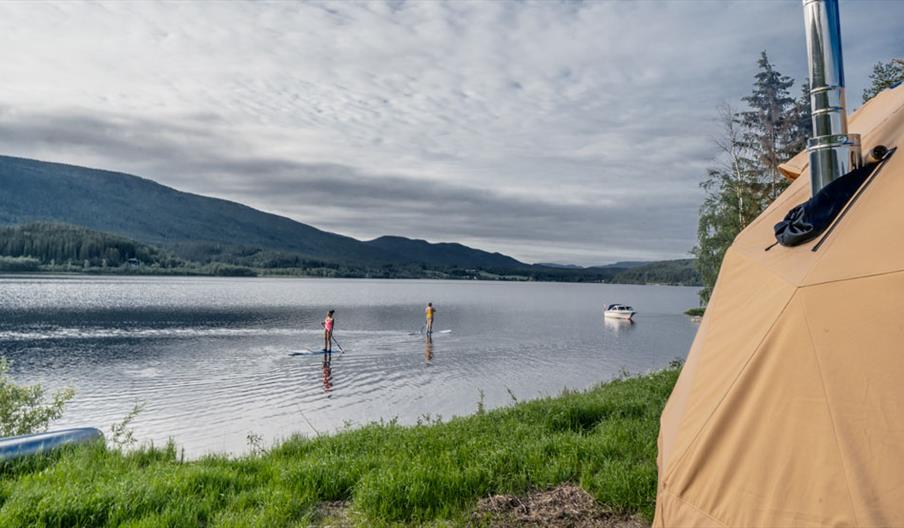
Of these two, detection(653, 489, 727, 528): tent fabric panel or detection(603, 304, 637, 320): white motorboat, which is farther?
detection(603, 304, 637, 320): white motorboat

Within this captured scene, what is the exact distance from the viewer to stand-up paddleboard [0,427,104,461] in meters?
7.40

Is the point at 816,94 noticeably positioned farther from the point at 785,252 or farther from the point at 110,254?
the point at 110,254

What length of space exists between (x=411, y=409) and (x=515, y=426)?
9.02 m

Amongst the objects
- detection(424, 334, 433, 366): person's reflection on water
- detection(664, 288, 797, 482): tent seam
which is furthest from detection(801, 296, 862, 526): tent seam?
detection(424, 334, 433, 366): person's reflection on water

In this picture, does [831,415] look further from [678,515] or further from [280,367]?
[280,367]

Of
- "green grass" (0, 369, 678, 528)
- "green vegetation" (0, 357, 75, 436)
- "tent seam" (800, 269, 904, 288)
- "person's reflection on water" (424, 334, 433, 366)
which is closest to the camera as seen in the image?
"tent seam" (800, 269, 904, 288)

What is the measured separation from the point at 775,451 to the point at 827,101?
270cm

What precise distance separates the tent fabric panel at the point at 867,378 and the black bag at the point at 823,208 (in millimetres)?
560

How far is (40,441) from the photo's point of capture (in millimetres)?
8000

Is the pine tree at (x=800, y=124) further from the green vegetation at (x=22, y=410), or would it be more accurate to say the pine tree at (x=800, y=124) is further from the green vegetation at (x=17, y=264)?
the green vegetation at (x=17, y=264)

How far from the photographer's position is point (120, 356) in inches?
1102

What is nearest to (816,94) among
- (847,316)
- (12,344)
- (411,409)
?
(847,316)

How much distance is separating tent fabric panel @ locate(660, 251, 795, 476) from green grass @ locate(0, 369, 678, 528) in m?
1.82

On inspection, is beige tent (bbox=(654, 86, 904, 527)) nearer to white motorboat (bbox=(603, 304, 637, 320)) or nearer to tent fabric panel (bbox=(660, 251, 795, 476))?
tent fabric panel (bbox=(660, 251, 795, 476))
